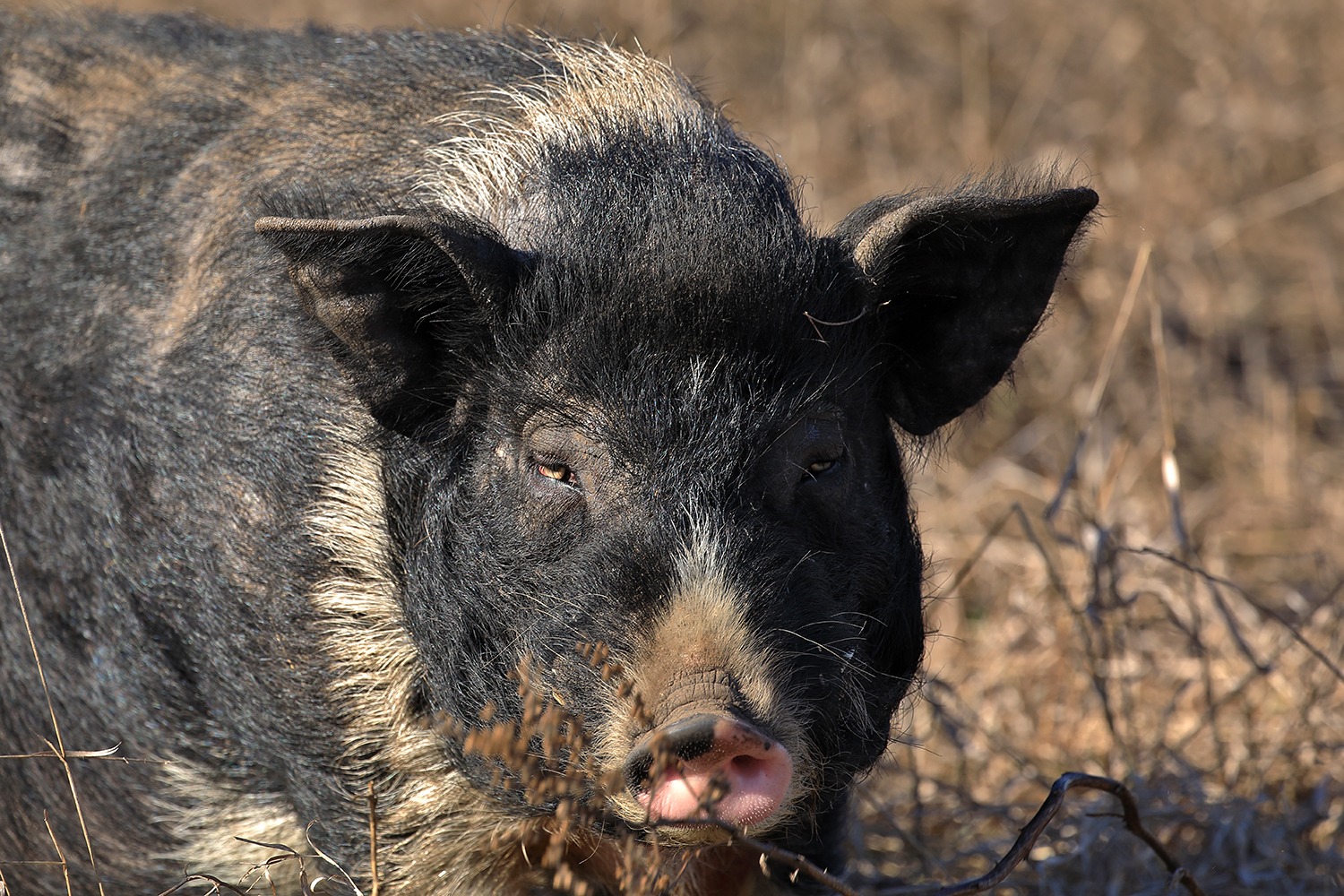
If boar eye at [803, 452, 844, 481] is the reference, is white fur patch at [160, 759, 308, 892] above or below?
below

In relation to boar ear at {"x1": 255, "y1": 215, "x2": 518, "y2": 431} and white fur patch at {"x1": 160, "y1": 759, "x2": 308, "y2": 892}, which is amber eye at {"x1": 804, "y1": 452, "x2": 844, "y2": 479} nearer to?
boar ear at {"x1": 255, "y1": 215, "x2": 518, "y2": 431}

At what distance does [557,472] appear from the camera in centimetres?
290

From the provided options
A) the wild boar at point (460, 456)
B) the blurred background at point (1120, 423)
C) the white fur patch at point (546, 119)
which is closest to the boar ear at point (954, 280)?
the wild boar at point (460, 456)

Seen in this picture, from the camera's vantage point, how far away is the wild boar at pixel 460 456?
2752 mm

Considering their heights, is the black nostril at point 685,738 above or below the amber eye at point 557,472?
below

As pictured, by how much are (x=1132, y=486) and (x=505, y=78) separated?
4.15 meters

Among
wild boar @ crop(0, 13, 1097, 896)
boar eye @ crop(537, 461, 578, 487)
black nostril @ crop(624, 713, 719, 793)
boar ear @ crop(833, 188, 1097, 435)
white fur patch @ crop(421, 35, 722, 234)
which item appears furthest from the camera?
white fur patch @ crop(421, 35, 722, 234)

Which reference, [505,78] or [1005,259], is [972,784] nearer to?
[1005,259]

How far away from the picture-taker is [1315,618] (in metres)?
5.57

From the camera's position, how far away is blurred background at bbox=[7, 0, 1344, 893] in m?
4.44

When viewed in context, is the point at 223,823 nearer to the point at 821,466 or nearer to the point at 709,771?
the point at 709,771

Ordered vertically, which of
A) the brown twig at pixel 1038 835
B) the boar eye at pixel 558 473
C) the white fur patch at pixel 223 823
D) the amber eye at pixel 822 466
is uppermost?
the amber eye at pixel 822 466

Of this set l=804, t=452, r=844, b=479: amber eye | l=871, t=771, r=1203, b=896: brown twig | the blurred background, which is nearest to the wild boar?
l=804, t=452, r=844, b=479: amber eye

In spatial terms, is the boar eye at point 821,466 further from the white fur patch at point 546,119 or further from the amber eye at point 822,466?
the white fur patch at point 546,119
